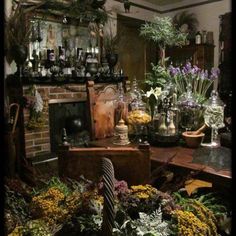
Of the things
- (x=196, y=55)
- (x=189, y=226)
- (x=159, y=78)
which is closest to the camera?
(x=189, y=226)

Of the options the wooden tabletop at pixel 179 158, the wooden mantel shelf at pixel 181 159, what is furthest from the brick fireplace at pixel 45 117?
the wooden mantel shelf at pixel 181 159

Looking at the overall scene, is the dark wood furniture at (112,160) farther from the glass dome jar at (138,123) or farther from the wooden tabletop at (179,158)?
the glass dome jar at (138,123)

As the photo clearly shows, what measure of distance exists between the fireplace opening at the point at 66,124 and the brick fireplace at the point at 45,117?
0.08 meters

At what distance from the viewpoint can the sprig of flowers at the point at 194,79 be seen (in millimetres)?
2168

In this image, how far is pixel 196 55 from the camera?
494cm

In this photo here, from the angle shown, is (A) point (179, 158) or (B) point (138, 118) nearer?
(A) point (179, 158)

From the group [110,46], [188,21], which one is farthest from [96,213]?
[188,21]

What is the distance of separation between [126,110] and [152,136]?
0.31 metres

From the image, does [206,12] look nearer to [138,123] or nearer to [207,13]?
[207,13]

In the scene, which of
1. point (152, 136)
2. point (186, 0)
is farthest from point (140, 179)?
point (186, 0)

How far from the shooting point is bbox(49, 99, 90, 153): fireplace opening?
382 cm

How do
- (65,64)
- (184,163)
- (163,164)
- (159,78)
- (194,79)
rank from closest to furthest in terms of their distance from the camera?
(163,164), (184,163), (194,79), (159,78), (65,64)

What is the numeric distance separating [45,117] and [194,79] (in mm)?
2029

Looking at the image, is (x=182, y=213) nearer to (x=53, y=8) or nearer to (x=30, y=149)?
(x=30, y=149)
